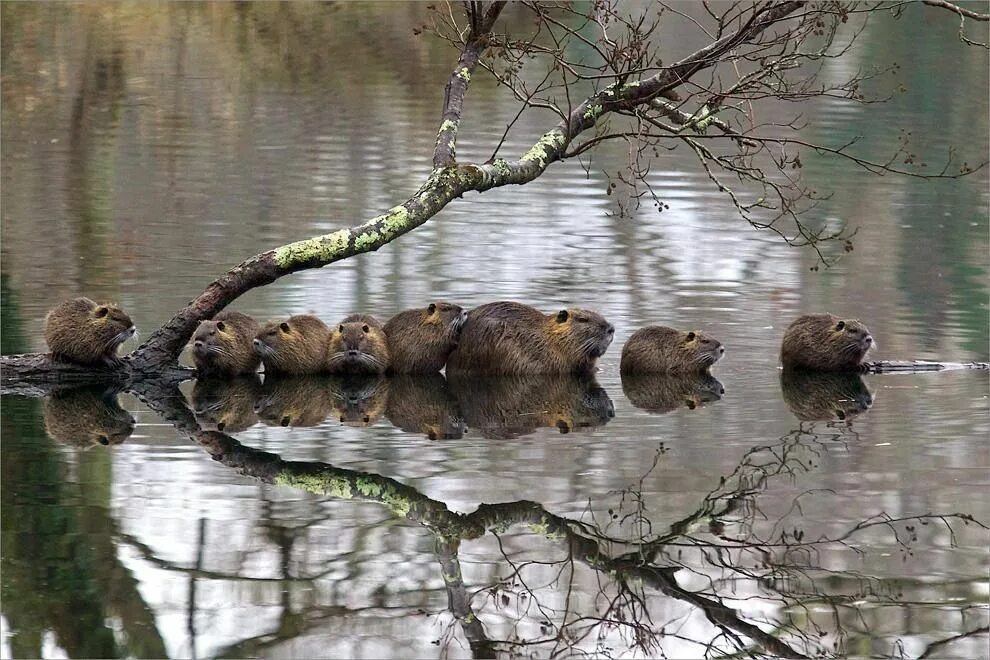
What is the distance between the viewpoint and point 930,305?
35.1ft

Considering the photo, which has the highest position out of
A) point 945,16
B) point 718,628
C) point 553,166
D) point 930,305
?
point 945,16

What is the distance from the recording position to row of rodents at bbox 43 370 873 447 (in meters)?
7.54

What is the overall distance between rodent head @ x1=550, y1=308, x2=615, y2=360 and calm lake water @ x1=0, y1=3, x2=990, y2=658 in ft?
0.75

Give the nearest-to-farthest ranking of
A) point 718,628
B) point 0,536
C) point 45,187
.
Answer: point 718,628 → point 0,536 → point 45,187

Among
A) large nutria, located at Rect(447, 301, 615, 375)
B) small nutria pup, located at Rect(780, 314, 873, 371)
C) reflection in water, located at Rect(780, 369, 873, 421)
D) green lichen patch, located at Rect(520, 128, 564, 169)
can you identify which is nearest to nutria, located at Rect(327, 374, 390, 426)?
large nutria, located at Rect(447, 301, 615, 375)

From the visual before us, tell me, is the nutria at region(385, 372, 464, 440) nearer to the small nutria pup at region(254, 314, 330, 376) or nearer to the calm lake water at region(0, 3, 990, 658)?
the calm lake water at region(0, 3, 990, 658)

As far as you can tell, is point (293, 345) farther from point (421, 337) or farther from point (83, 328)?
point (83, 328)

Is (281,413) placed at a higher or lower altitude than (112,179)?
lower

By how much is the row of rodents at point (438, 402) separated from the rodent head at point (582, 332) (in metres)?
0.18

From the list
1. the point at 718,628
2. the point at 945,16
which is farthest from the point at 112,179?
the point at 945,16

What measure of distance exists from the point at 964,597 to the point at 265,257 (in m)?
4.57

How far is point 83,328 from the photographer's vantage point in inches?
326

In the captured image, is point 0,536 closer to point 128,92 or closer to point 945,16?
point 128,92

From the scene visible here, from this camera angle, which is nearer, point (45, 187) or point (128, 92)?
point (45, 187)
